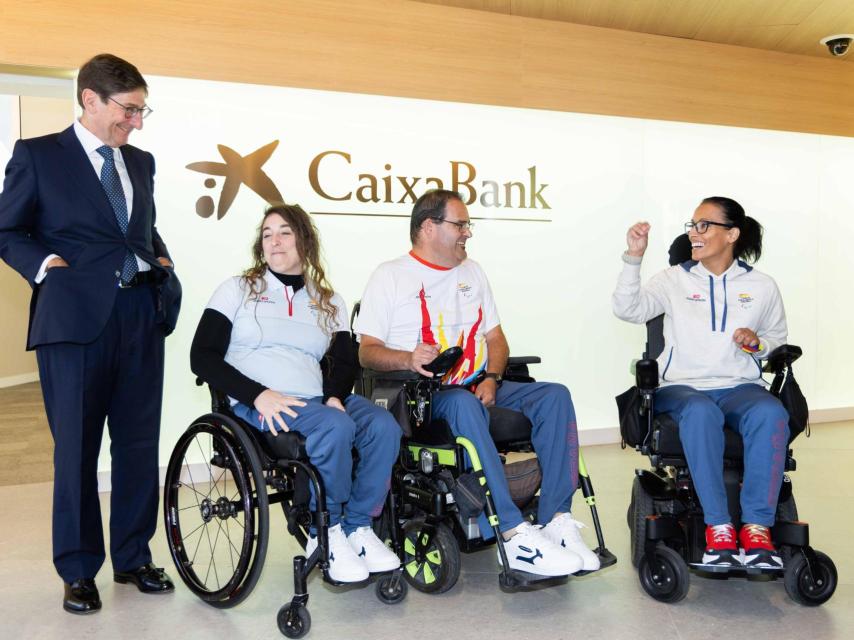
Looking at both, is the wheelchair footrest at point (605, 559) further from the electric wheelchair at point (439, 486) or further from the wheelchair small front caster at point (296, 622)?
the wheelchair small front caster at point (296, 622)

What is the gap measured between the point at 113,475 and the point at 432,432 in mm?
1023

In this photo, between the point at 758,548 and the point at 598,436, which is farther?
the point at 598,436

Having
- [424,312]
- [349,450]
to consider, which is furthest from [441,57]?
[349,450]

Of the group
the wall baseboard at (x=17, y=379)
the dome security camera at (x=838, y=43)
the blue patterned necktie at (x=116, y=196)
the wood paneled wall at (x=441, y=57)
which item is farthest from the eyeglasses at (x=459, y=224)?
the wall baseboard at (x=17, y=379)

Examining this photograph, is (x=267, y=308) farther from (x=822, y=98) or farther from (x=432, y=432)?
(x=822, y=98)

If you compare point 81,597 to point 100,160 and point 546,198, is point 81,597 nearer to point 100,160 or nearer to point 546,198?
point 100,160

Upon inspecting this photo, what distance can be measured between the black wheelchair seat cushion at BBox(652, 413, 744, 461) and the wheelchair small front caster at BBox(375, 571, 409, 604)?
902 millimetres

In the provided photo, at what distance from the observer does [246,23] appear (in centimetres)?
439

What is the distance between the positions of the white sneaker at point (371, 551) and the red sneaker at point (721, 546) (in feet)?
2.99

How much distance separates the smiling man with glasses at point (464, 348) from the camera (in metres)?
2.61

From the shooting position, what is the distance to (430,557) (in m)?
2.68

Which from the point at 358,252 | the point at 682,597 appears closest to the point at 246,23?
the point at 358,252

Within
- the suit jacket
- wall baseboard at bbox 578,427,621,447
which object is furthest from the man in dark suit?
wall baseboard at bbox 578,427,621,447

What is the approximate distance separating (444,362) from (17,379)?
27.4 feet
